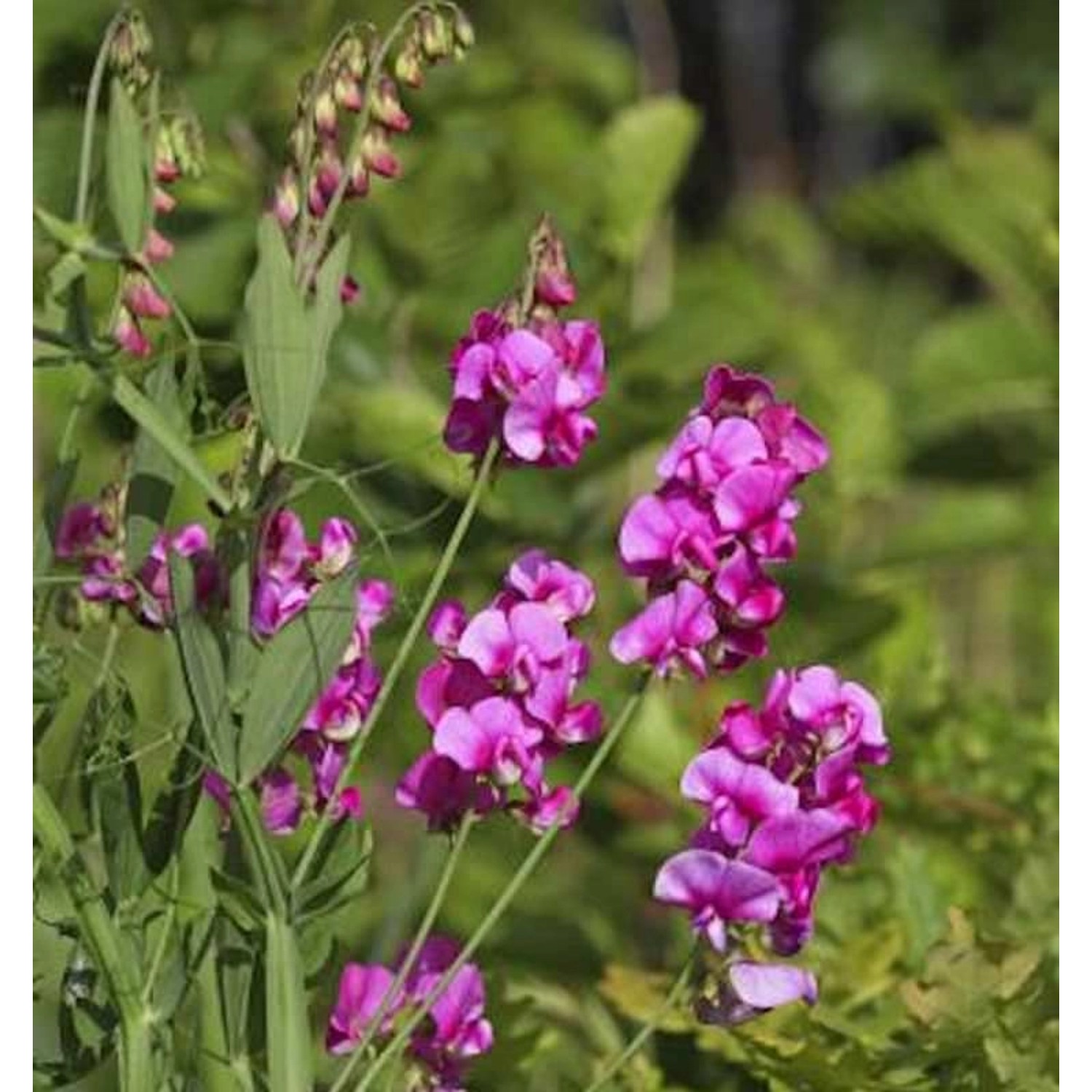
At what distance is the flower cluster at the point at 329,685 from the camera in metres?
1.12

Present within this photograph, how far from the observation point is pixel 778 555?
1064 mm

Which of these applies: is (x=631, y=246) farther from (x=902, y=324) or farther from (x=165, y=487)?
(x=902, y=324)

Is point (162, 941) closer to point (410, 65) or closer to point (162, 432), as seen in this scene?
point (162, 432)

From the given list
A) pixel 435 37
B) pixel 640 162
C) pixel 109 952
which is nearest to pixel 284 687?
pixel 109 952

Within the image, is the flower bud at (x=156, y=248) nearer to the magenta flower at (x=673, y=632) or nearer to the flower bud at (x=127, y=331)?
the flower bud at (x=127, y=331)

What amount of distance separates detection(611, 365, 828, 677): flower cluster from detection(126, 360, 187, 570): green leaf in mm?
171

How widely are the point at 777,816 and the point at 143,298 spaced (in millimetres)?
278

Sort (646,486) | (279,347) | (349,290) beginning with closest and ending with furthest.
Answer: (279,347)
(349,290)
(646,486)

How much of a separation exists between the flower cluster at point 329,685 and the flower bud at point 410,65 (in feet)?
0.51

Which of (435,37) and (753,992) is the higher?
(435,37)

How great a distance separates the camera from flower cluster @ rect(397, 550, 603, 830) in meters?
1.08

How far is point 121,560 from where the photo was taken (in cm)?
116

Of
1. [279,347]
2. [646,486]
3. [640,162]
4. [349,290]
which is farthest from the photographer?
[646,486]

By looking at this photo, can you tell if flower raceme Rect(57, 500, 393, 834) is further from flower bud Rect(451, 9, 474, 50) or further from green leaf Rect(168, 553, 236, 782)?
flower bud Rect(451, 9, 474, 50)
